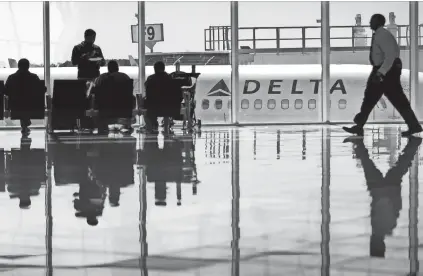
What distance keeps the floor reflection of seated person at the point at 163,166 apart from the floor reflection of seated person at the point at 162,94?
1943 mm

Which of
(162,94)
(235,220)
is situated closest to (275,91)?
(162,94)

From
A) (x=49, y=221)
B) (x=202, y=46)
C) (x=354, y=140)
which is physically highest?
(x=202, y=46)

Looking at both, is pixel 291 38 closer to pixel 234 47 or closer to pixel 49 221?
pixel 234 47

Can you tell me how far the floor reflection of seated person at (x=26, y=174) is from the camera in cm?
429

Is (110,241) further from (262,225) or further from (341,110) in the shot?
(341,110)

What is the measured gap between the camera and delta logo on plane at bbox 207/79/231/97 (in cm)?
1667

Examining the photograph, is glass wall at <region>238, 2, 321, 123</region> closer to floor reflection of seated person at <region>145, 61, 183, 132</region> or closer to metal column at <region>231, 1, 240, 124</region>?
metal column at <region>231, 1, 240, 124</region>

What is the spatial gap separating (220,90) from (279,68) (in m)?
1.77

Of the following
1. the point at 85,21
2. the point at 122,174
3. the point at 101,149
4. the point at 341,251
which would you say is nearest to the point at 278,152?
the point at 101,149

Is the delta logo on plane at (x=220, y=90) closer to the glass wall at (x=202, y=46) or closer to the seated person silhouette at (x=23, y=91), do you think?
the glass wall at (x=202, y=46)

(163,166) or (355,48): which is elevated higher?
(355,48)

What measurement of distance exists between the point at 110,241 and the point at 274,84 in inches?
582

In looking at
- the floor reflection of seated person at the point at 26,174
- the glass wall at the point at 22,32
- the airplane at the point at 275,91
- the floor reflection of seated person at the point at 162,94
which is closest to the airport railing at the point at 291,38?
the airplane at the point at 275,91

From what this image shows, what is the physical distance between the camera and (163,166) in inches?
236
